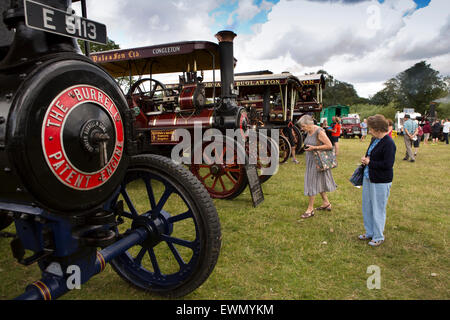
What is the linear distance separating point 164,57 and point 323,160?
10.9 ft

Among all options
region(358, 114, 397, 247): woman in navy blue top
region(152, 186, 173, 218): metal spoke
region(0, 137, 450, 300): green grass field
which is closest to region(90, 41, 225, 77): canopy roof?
region(0, 137, 450, 300): green grass field

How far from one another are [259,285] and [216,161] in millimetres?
2550

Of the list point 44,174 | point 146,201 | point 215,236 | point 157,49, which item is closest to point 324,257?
point 215,236

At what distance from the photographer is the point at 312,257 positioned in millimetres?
2961

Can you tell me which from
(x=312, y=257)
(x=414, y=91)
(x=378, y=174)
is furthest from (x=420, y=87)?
(x=312, y=257)

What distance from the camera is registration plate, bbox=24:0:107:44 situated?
127cm

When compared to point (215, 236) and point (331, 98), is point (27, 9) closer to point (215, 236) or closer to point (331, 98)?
point (215, 236)

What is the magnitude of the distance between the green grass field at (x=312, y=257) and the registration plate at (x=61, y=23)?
1.81m

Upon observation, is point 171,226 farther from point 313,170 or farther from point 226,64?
point 226,64

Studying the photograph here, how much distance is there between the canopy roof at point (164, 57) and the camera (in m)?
4.84

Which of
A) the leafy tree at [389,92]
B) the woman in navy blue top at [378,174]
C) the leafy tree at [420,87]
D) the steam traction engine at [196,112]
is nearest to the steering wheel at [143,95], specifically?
the steam traction engine at [196,112]

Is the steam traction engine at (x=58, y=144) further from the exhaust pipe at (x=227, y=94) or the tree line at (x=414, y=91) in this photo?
the tree line at (x=414, y=91)

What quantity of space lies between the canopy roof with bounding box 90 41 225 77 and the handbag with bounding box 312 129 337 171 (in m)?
2.30

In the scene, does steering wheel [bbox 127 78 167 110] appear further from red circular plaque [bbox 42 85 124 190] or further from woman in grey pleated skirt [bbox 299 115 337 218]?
red circular plaque [bbox 42 85 124 190]
